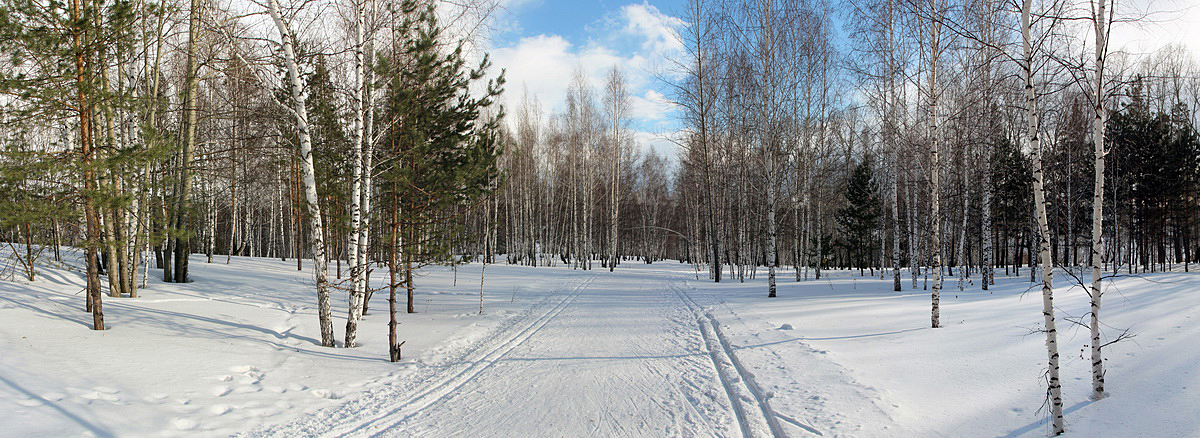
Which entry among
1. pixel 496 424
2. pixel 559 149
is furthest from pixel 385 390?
pixel 559 149

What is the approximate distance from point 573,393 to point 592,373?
0.88 m

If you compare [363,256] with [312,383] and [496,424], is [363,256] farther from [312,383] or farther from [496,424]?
[496,424]

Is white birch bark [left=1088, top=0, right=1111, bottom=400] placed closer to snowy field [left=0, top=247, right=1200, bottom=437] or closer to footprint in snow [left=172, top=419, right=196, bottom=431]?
snowy field [left=0, top=247, right=1200, bottom=437]

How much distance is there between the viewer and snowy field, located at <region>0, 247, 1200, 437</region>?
450 centimetres

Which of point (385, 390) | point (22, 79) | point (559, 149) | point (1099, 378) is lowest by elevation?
point (385, 390)

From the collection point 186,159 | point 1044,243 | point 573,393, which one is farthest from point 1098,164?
point 186,159

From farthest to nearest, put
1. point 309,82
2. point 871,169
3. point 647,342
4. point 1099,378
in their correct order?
1. point 871,169
2. point 309,82
3. point 647,342
4. point 1099,378

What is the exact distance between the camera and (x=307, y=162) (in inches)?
291

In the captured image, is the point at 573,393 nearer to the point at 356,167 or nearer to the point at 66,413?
the point at 66,413

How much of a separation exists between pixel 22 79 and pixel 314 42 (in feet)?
11.6

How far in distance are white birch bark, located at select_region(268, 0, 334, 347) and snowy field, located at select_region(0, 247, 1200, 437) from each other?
0.62m

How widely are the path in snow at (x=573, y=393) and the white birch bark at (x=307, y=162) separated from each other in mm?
2235

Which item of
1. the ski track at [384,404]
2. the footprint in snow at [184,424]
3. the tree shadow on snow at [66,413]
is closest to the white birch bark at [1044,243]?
the ski track at [384,404]

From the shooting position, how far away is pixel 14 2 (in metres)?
6.62
